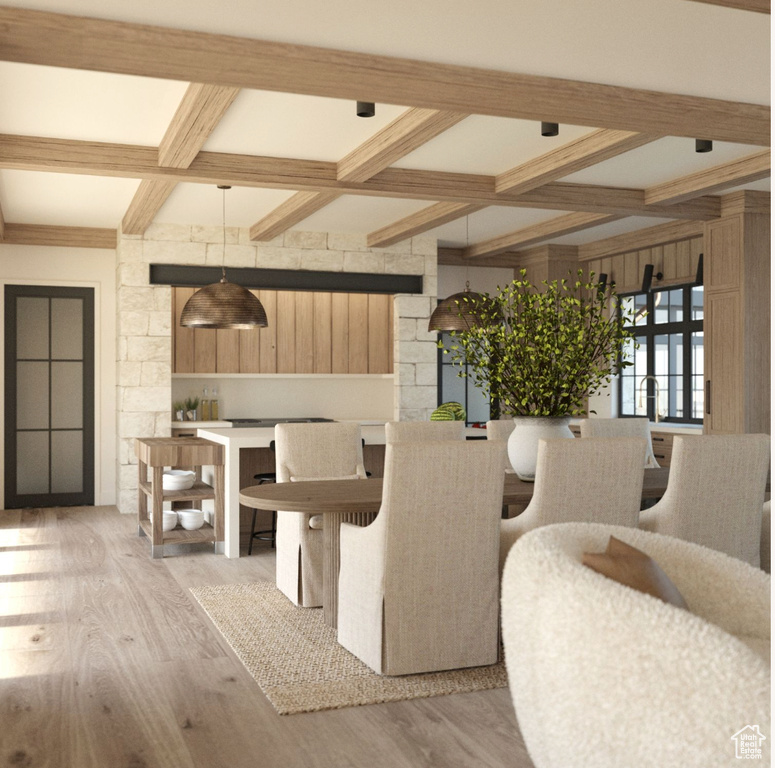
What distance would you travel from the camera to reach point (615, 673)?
1.41 m

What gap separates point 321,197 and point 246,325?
1.13 m

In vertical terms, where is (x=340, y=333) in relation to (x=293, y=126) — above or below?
below

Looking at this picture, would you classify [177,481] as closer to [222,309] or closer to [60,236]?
[222,309]

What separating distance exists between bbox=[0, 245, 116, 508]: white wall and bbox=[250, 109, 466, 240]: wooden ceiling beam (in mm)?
2339

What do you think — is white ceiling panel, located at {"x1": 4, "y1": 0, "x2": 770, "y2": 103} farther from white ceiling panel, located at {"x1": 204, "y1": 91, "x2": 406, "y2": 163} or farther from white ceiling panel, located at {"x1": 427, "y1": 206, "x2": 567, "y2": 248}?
white ceiling panel, located at {"x1": 427, "y1": 206, "x2": 567, "y2": 248}

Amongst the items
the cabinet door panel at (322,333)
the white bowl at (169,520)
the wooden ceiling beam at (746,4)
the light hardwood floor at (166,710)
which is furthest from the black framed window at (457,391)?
the wooden ceiling beam at (746,4)

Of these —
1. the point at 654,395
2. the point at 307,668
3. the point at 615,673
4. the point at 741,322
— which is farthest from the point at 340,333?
the point at 615,673

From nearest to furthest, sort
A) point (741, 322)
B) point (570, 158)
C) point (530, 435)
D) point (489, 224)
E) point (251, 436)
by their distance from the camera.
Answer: point (530, 435)
point (570, 158)
point (251, 436)
point (741, 322)
point (489, 224)

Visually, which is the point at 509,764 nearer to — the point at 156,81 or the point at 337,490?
the point at 337,490

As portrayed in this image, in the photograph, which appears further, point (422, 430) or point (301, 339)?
point (301, 339)

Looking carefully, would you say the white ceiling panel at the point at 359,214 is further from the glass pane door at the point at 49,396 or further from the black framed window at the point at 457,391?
the glass pane door at the point at 49,396

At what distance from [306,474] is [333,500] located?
4.37 ft

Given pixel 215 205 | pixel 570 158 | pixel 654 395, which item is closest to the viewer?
pixel 570 158

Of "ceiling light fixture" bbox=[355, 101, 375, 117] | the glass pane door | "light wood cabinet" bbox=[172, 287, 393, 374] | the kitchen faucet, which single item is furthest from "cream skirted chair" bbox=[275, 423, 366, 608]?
the kitchen faucet
